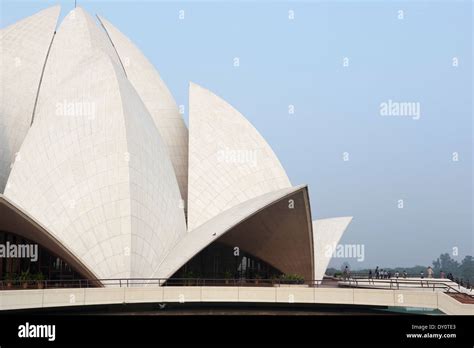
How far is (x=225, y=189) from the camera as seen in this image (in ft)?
100

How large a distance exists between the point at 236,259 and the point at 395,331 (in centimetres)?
1806

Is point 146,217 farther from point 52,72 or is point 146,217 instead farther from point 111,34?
point 111,34

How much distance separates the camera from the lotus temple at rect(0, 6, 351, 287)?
24.3 m

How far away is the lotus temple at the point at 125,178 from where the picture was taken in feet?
79.8

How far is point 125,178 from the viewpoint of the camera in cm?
2500
